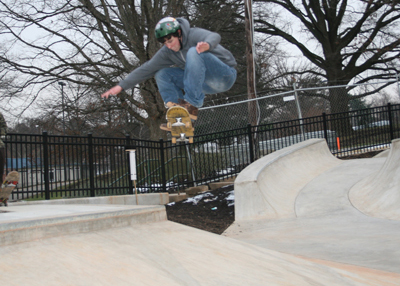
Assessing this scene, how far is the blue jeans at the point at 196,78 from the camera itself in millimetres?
4020

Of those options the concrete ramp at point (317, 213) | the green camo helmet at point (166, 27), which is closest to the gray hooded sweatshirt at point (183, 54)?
the green camo helmet at point (166, 27)

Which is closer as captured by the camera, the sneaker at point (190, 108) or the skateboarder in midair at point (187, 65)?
the skateboarder in midair at point (187, 65)

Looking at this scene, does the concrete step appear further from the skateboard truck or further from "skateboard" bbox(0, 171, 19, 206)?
the skateboard truck

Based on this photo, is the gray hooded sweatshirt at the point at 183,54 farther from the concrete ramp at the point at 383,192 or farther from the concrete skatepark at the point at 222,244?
the concrete ramp at the point at 383,192

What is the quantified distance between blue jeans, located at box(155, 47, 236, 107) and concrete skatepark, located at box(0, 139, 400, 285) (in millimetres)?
1428

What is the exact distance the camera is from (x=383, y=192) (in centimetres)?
663

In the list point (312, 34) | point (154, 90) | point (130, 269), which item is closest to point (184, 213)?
point (154, 90)

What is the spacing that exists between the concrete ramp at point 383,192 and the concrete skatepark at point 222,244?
2 centimetres

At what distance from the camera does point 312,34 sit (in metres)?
24.7

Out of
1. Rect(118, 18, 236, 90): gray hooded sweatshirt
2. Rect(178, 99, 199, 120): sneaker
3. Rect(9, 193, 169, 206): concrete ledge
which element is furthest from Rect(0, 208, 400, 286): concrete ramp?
Rect(9, 193, 169, 206): concrete ledge

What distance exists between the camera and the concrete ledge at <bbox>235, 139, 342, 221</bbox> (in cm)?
719

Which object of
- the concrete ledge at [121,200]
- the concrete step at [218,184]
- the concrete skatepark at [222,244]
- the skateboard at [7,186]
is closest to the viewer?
the concrete skatepark at [222,244]

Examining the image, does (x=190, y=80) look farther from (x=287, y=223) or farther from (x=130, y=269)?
(x=287, y=223)

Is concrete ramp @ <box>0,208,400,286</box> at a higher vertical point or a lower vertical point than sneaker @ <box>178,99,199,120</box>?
lower
